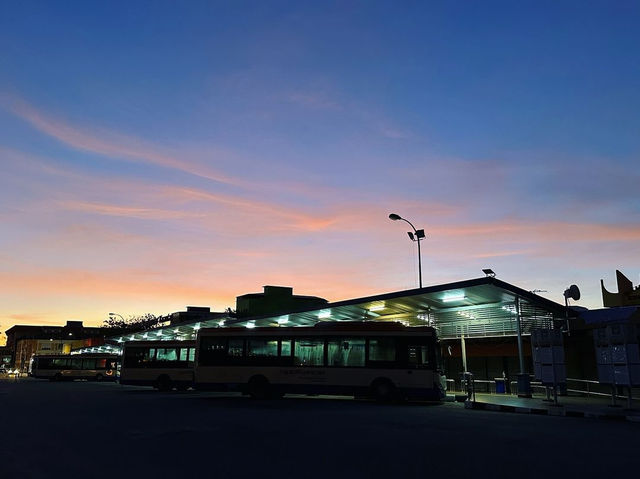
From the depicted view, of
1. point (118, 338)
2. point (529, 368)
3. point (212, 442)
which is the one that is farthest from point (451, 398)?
point (118, 338)

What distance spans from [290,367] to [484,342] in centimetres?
1106

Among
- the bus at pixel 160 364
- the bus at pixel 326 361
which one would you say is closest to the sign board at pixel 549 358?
the bus at pixel 326 361

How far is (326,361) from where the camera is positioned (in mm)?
21672

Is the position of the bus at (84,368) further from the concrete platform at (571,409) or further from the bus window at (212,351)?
the concrete platform at (571,409)

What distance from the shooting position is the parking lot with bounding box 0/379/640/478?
24.1ft

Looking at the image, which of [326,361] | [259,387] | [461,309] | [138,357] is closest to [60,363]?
[138,357]

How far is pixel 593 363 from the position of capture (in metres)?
23.3

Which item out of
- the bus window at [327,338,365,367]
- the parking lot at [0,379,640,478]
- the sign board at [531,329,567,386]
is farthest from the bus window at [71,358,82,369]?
the sign board at [531,329,567,386]

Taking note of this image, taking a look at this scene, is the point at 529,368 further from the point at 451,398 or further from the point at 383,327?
the point at 383,327

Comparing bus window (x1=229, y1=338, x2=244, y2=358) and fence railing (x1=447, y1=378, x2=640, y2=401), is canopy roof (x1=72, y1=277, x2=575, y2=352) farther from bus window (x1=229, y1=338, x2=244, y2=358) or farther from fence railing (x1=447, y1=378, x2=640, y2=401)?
bus window (x1=229, y1=338, x2=244, y2=358)

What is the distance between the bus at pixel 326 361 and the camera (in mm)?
20281

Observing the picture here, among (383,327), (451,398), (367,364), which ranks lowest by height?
(451,398)

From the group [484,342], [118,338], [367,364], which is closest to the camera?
[367,364]

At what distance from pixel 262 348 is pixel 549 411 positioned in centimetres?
1173
